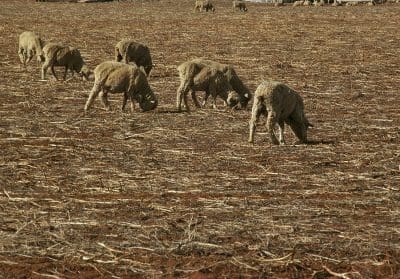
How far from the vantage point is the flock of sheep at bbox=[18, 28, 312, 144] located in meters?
14.9

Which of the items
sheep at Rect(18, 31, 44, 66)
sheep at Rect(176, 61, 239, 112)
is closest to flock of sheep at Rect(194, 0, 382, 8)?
sheep at Rect(18, 31, 44, 66)

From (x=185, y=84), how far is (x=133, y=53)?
5.50m

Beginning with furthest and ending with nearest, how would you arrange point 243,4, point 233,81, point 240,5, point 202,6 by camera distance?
point 240,5, point 243,4, point 202,6, point 233,81

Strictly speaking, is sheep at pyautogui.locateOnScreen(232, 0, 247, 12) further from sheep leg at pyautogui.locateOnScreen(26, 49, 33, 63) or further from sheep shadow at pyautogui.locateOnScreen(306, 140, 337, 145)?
sheep shadow at pyautogui.locateOnScreen(306, 140, 337, 145)

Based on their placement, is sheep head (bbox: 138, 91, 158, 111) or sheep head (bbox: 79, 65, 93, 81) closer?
sheep head (bbox: 138, 91, 158, 111)

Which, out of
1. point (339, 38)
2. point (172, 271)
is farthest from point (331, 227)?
point (339, 38)

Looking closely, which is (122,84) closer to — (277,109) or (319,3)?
(277,109)

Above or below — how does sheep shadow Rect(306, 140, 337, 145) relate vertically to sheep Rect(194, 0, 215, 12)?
above

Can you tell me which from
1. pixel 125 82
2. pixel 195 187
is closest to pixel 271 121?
pixel 195 187

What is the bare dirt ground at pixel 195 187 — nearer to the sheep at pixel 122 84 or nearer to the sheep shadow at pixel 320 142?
the sheep shadow at pixel 320 142

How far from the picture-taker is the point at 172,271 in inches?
329

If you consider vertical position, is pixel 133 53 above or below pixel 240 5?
above

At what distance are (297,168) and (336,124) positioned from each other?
14.0ft

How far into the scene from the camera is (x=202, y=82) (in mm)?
18797
